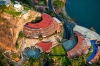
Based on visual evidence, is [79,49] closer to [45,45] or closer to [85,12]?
[45,45]

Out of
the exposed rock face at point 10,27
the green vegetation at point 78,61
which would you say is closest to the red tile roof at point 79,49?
the green vegetation at point 78,61

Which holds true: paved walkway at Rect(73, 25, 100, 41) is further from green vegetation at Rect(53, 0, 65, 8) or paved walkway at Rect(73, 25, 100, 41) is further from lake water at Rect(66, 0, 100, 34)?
green vegetation at Rect(53, 0, 65, 8)

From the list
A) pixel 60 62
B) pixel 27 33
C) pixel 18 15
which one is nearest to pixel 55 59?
pixel 60 62

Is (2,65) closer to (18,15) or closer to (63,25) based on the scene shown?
(18,15)

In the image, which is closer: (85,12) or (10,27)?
(10,27)

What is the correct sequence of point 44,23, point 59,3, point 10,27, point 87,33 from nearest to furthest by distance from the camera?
1. point 10,27
2. point 44,23
3. point 87,33
4. point 59,3

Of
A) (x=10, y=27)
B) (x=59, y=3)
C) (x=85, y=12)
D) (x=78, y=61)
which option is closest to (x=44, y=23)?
(x=10, y=27)

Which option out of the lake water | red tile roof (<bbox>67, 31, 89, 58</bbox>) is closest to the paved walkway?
red tile roof (<bbox>67, 31, 89, 58</bbox>)

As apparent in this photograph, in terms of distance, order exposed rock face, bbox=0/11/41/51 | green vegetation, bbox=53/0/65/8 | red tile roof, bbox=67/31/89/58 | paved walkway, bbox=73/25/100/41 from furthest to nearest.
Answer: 1. green vegetation, bbox=53/0/65/8
2. paved walkway, bbox=73/25/100/41
3. red tile roof, bbox=67/31/89/58
4. exposed rock face, bbox=0/11/41/51
